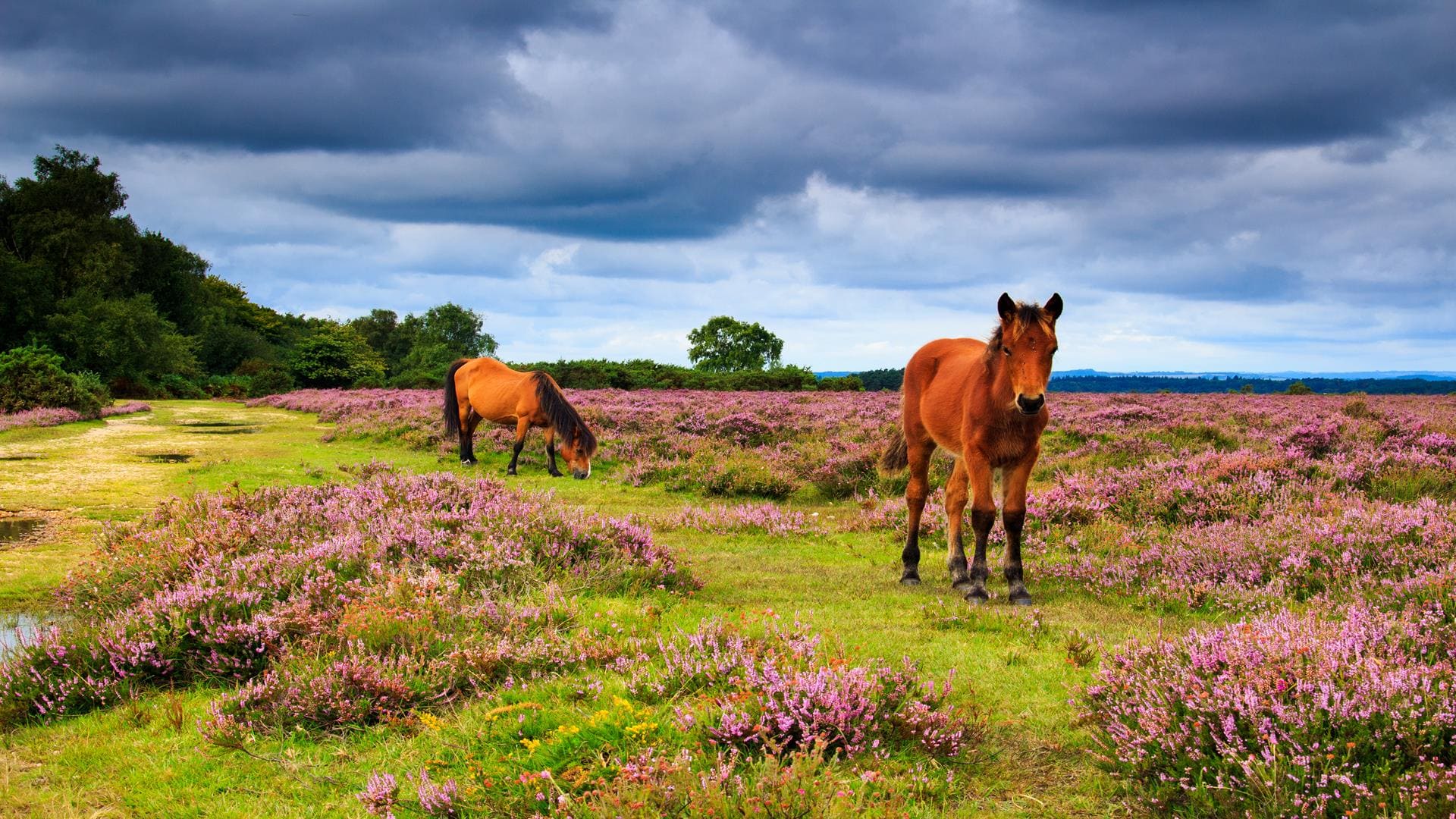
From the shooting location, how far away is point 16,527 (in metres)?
9.55

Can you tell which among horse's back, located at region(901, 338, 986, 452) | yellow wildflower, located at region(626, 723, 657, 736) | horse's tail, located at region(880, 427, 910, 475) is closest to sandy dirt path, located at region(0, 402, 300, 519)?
horse's tail, located at region(880, 427, 910, 475)

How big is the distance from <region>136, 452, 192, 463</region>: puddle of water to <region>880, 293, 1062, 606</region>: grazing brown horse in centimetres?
1533

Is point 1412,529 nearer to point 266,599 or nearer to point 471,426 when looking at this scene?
point 266,599

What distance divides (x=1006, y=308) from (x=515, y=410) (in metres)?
13.1

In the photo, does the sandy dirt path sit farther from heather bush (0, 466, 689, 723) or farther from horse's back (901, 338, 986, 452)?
horse's back (901, 338, 986, 452)

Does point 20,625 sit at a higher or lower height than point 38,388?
lower

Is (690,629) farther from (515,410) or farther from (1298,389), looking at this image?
(1298,389)

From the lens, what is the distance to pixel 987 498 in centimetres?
692

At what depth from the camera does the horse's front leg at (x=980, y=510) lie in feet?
22.6

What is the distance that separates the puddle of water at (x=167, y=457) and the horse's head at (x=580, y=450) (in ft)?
26.0

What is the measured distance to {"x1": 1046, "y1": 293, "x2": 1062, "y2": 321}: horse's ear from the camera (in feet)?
20.0

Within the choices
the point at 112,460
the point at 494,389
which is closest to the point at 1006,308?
the point at 494,389

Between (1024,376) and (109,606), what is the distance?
7.73 m

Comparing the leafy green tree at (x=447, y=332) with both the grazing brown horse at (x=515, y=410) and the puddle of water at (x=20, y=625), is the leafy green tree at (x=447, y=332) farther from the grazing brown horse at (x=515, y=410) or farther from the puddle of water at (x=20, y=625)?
the puddle of water at (x=20, y=625)
